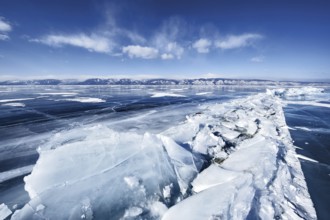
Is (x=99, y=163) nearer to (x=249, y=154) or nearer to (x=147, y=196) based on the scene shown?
(x=147, y=196)

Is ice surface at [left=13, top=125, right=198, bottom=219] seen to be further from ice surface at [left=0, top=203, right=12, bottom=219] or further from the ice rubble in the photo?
ice surface at [left=0, top=203, right=12, bottom=219]

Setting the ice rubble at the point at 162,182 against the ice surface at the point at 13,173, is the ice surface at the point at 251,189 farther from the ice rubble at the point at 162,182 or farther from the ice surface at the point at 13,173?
the ice surface at the point at 13,173

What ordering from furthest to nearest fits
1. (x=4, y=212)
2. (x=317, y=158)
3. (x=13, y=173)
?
(x=317, y=158), (x=13, y=173), (x=4, y=212)

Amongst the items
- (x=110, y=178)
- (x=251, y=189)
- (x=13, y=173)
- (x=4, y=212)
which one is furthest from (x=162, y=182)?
(x=13, y=173)

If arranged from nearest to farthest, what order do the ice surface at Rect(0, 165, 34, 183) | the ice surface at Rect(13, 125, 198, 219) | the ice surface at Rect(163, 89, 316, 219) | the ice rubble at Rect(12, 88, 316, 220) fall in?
the ice surface at Rect(163, 89, 316, 219) → the ice rubble at Rect(12, 88, 316, 220) → the ice surface at Rect(13, 125, 198, 219) → the ice surface at Rect(0, 165, 34, 183)

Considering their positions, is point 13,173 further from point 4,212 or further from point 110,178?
point 110,178

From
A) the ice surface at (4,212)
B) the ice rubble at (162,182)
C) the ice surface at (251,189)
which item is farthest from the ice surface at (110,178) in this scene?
the ice surface at (251,189)

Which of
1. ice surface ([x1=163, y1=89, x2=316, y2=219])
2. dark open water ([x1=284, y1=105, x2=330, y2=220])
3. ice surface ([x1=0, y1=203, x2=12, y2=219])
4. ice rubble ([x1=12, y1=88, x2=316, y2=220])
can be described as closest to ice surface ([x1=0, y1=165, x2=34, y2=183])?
ice rubble ([x1=12, y1=88, x2=316, y2=220])

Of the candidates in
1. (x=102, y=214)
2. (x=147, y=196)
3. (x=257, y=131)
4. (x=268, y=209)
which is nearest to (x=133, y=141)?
(x=147, y=196)
